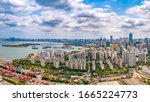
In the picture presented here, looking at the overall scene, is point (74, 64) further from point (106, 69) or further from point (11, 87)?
point (11, 87)

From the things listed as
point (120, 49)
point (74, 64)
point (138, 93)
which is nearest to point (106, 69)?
point (74, 64)

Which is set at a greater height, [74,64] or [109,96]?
[109,96]

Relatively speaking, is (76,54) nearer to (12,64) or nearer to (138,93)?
(12,64)

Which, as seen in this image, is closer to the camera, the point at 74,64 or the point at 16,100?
the point at 16,100

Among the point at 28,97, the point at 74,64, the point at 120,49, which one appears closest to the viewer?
the point at 28,97

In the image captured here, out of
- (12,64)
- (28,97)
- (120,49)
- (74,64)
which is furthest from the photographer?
(120,49)

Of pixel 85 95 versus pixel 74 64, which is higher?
pixel 85 95

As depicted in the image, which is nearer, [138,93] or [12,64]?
[138,93]

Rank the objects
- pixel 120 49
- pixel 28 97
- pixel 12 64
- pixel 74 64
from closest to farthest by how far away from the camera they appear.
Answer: pixel 28 97
pixel 12 64
pixel 74 64
pixel 120 49

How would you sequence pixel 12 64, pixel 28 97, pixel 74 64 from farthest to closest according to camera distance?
pixel 74 64 < pixel 12 64 < pixel 28 97
